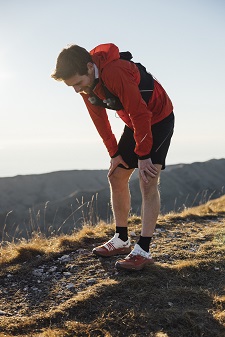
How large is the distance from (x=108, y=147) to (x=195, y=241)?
5.90 ft

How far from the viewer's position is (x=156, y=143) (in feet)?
12.9

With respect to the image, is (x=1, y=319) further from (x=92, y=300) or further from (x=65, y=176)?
(x=65, y=176)

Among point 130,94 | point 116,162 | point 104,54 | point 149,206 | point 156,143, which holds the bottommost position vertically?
point 149,206

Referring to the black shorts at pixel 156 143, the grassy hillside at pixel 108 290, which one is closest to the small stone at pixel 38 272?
the grassy hillside at pixel 108 290

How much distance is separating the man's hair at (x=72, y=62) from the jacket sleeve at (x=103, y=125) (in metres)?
0.65

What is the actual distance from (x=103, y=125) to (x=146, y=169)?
86cm

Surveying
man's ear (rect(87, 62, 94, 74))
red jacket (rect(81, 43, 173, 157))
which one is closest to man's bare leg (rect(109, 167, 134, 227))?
red jacket (rect(81, 43, 173, 157))

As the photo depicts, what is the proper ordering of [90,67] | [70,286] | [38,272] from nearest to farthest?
[90,67] → [70,286] → [38,272]

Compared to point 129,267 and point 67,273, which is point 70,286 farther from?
point 129,267

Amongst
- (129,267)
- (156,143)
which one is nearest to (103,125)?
(156,143)

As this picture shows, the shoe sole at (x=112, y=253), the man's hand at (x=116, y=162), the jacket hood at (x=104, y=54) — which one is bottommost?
the shoe sole at (x=112, y=253)

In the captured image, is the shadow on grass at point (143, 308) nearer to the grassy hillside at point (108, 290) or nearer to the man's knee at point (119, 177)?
the grassy hillside at point (108, 290)

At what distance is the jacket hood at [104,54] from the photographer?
3.58 meters

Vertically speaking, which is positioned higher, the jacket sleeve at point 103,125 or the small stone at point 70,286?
the jacket sleeve at point 103,125
